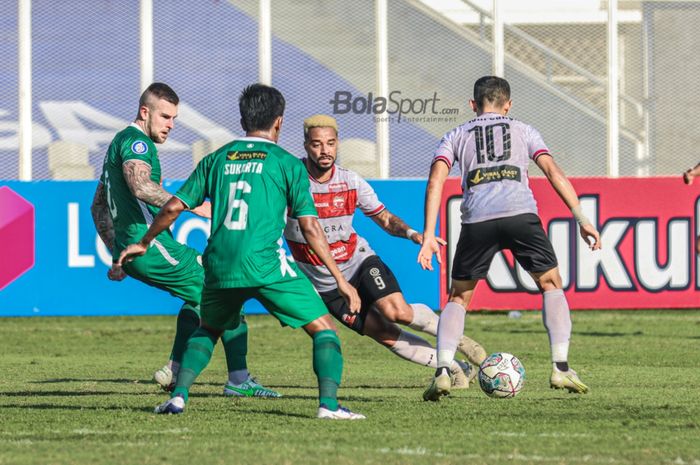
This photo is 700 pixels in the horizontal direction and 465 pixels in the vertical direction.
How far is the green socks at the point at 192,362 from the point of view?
25.5 feet

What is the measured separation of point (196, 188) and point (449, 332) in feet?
7.14

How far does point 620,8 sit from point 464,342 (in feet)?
33.4

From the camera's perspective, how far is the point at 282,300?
7559 millimetres

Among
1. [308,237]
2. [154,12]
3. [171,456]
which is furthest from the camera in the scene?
[154,12]

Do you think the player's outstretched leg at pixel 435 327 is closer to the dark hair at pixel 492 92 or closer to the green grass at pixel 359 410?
the green grass at pixel 359 410

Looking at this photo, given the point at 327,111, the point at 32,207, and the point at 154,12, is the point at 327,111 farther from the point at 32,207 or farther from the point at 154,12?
the point at 32,207

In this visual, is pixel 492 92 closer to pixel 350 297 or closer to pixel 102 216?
pixel 350 297

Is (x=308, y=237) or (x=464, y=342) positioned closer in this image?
(x=308, y=237)

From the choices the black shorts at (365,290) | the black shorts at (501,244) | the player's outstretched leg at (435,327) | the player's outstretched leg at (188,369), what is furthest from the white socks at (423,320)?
the player's outstretched leg at (188,369)

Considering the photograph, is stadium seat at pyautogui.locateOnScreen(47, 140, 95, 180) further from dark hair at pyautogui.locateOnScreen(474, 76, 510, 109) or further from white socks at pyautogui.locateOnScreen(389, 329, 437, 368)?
dark hair at pyautogui.locateOnScreen(474, 76, 510, 109)

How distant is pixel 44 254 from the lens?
17078 millimetres

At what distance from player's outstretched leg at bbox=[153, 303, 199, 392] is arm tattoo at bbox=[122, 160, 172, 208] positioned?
96 cm

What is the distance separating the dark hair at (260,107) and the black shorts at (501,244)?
1931mm

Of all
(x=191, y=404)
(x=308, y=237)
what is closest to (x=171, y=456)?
(x=308, y=237)
